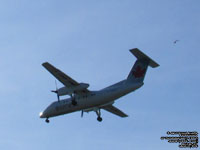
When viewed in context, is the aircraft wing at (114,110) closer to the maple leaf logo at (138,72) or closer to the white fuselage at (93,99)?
the white fuselage at (93,99)

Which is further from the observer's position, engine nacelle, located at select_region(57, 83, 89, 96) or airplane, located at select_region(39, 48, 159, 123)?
engine nacelle, located at select_region(57, 83, 89, 96)

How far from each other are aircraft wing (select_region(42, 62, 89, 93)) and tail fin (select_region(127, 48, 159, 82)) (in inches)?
219

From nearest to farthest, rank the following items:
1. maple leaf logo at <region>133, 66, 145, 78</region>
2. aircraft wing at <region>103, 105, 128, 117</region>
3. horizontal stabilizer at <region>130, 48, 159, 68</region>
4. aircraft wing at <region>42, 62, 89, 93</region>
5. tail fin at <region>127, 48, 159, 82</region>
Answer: aircraft wing at <region>42, 62, 89, 93</region>, horizontal stabilizer at <region>130, 48, 159, 68</region>, tail fin at <region>127, 48, 159, 82</region>, maple leaf logo at <region>133, 66, 145, 78</region>, aircraft wing at <region>103, 105, 128, 117</region>

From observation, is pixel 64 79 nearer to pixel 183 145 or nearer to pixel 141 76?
pixel 141 76

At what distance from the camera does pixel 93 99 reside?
164 feet

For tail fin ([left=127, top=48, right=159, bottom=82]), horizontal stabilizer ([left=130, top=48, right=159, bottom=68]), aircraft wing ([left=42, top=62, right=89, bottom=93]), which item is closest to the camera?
aircraft wing ([left=42, top=62, right=89, bottom=93])

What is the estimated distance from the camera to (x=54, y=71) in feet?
160

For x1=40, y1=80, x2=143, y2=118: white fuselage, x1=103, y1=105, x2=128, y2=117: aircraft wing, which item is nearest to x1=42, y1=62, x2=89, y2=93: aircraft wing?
x1=40, y1=80, x2=143, y2=118: white fuselage

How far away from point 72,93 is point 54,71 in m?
3.64

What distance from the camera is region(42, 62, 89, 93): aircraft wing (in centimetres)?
4825

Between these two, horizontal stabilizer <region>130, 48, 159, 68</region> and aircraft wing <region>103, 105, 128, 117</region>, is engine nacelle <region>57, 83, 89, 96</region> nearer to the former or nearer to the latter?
horizontal stabilizer <region>130, 48, 159, 68</region>

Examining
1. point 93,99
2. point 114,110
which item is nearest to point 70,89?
point 93,99

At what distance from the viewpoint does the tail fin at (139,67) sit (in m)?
49.7

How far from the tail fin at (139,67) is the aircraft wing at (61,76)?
5561 mm
